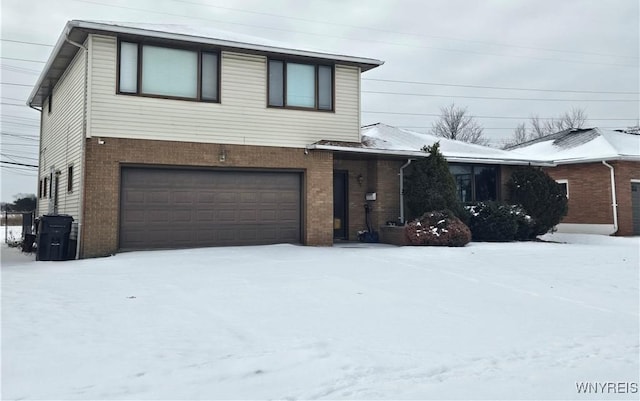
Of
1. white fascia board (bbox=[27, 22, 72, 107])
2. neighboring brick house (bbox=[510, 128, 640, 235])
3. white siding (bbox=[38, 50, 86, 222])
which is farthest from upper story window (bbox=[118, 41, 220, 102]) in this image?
neighboring brick house (bbox=[510, 128, 640, 235])

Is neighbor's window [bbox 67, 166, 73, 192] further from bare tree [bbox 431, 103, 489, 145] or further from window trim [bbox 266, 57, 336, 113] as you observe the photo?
bare tree [bbox 431, 103, 489, 145]

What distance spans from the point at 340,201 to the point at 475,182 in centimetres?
521

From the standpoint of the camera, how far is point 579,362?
4.48 meters

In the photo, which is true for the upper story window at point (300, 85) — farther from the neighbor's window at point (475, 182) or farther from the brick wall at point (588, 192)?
the brick wall at point (588, 192)

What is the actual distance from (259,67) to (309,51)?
143 cm

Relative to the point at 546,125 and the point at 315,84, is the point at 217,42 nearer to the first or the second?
the point at 315,84

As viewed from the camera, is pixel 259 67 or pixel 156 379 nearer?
pixel 156 379

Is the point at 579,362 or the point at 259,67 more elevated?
the point at 259,67

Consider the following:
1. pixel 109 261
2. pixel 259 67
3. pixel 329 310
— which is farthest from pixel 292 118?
pixel 329 310

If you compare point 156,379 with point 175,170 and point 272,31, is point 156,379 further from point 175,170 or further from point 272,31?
point 272,31

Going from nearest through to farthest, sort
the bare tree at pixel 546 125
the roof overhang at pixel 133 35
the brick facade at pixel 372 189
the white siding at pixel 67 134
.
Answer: the roof overhang at pixel 133 35
the white siding at pixel 67 134
the brick facade at pixel 372 189
the bare tree at pixel 546 125

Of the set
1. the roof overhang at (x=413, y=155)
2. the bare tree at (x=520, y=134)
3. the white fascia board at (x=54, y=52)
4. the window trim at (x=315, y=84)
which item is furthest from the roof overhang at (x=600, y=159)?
the bare tree at (x=520, y=134)

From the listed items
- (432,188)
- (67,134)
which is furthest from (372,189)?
(67,134)

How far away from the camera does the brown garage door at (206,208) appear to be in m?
11.7
